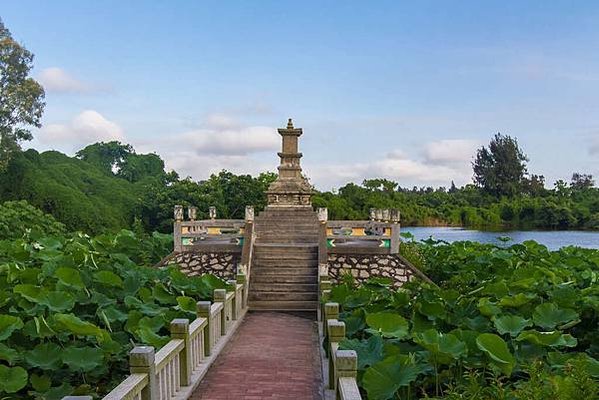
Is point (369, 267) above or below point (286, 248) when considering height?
below

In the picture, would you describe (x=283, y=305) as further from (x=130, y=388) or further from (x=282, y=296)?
(x=130, y=388)

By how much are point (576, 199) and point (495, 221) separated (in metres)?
9.02

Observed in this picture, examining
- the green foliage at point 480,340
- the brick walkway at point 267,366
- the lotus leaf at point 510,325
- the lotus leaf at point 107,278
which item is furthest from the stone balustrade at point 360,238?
the lotus leaf at point 510,325

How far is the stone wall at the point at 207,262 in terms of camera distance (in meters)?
17.0

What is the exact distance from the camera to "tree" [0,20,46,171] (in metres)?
29.7

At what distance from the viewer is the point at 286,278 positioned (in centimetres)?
1556

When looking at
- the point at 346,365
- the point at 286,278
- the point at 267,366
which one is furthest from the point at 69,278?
the point at 286,278

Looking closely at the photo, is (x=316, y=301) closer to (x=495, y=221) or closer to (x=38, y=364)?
(x=38, y=364)

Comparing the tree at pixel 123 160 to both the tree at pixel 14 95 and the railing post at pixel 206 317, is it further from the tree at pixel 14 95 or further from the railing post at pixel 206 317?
the railing post at pixel 206 317

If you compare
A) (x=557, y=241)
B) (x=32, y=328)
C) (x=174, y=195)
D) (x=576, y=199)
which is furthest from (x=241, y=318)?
(x=576, y=199)

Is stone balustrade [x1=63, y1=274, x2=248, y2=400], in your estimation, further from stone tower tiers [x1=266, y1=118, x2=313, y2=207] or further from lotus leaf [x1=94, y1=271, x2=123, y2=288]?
stone tower tiers [x1=266, y1=118, x2=313, y2=207]

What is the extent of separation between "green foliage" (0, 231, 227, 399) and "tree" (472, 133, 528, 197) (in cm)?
5461

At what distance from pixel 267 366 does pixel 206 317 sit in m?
1.26

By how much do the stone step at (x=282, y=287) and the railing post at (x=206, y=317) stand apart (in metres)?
6.07
